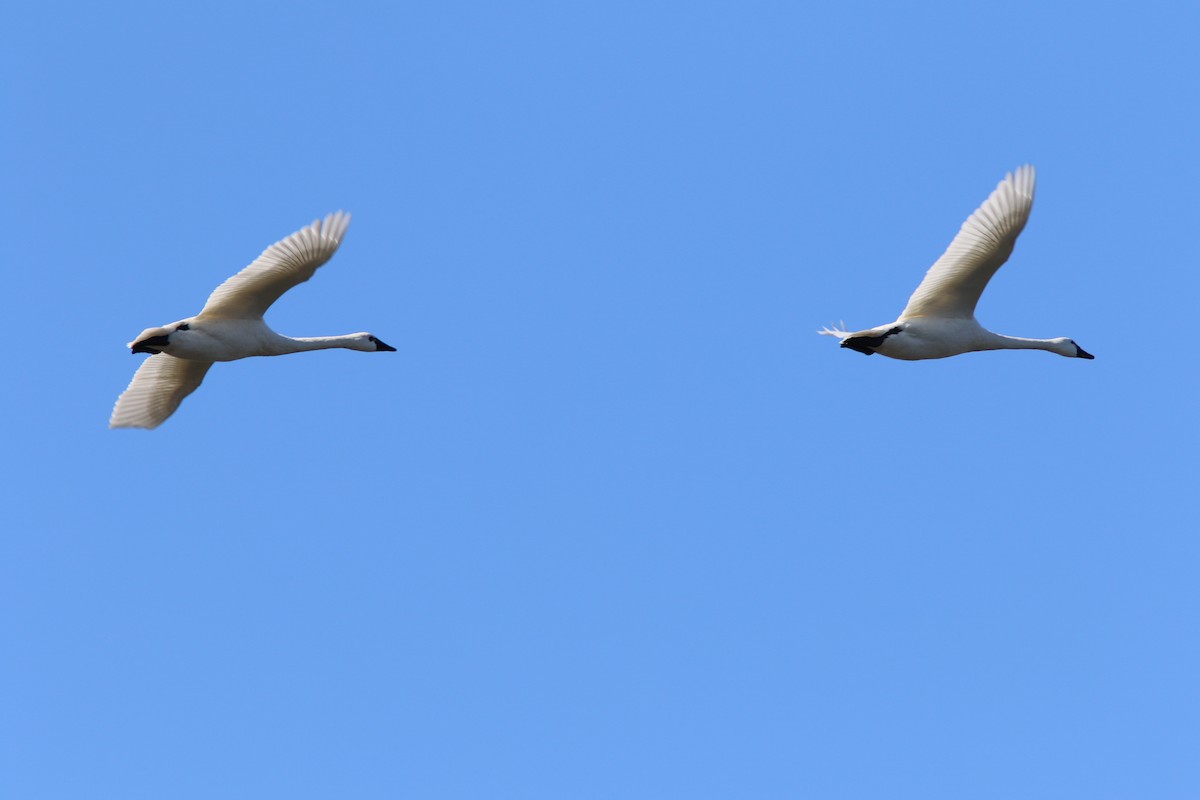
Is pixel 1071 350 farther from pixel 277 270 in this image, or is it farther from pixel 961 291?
pixel 277 270

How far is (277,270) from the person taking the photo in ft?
98.1

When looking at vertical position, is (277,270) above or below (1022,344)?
above

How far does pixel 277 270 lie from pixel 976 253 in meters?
10.1

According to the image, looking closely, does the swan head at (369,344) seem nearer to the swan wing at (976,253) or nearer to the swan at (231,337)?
the swan at (231,337)

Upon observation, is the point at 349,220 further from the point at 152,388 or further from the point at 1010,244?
the point at 1010,244

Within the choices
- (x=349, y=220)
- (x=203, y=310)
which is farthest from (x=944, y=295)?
(x=203, y=310)

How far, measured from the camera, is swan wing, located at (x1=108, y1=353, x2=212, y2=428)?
32906 millimetres

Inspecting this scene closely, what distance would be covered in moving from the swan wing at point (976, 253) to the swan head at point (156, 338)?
10852 mm

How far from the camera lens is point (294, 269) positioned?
29.9m

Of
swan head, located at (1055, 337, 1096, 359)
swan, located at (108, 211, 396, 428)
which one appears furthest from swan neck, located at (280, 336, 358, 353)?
swan head, located at (1055, 337, 1096, 359)

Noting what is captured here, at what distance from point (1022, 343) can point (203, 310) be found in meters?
12.6

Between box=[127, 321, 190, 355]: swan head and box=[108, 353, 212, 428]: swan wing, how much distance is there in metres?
1.89

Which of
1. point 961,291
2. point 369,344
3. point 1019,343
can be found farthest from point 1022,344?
point 369,344

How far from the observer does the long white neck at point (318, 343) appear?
31609 mm
